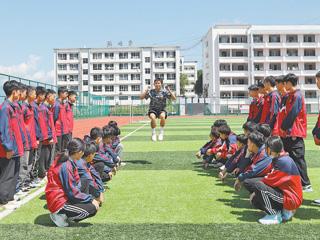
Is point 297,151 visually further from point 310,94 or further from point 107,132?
point 310,94

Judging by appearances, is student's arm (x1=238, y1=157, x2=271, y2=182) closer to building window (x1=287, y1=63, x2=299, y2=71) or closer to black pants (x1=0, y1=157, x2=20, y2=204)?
black pants (x1=0, y1=157, x2=20, y2=204)

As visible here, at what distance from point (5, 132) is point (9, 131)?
0.26 feet

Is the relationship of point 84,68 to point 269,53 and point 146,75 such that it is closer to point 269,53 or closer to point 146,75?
point 146,75

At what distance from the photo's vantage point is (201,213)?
5.53m

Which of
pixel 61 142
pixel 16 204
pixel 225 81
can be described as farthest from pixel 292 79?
pixel 225 81

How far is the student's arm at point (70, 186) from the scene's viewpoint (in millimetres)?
4918

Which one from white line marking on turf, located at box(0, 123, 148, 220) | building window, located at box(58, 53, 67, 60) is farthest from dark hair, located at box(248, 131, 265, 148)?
building window, located at box(58, 53, 67, 60)

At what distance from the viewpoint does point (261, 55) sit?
69375 mm

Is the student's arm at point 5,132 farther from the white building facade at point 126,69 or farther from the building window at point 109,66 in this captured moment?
the building window at point 109,66

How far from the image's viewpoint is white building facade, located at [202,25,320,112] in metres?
68.2

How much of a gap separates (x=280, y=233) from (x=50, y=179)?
2769 mm

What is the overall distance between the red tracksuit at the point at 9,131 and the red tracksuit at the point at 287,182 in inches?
142

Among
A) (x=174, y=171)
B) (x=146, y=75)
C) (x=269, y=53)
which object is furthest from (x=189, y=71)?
(x=174, y=171)

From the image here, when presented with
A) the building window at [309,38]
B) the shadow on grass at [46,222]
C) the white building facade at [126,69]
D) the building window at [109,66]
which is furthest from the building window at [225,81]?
the shadow on grass at [46,222]
